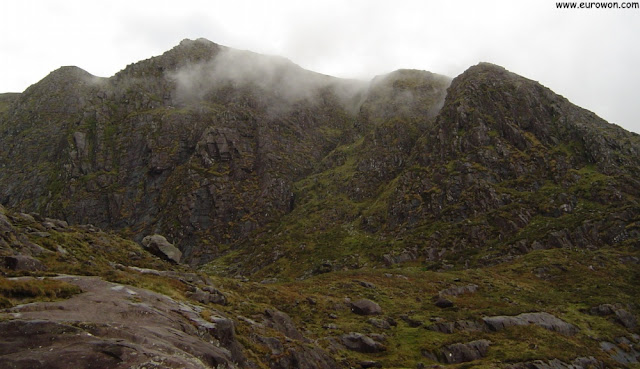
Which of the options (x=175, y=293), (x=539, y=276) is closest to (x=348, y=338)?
(x=175, y=293)

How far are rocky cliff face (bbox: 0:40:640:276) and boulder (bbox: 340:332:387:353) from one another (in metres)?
54.0

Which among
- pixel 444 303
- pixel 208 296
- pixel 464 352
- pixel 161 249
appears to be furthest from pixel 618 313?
pixel 161 249

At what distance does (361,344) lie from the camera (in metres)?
42.3

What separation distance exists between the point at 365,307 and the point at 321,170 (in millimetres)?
115834

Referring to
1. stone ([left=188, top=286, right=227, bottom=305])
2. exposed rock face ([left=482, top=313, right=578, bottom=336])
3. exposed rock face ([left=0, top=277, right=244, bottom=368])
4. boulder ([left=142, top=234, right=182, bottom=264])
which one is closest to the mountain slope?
exposed rock face ([left=482, top=313, right=578, bottom=336])

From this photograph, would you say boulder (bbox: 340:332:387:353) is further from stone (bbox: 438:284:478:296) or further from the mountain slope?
the mountain slope

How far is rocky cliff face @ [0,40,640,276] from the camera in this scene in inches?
3920

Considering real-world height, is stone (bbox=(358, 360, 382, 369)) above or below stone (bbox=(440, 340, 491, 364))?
above

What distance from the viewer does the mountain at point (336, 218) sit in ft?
125

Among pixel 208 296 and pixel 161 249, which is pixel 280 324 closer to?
pixel 208 296

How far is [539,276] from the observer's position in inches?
2940

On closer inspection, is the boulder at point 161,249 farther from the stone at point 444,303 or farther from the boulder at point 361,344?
the stone at point 444,303

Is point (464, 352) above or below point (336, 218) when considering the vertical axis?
above

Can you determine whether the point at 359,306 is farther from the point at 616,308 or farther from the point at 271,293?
the point at 616,308
